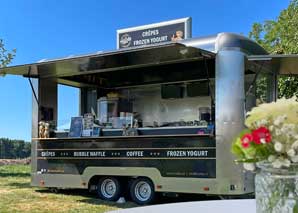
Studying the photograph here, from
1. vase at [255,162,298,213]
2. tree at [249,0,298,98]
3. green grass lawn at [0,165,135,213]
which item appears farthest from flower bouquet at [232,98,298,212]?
tree at [249,0,298,98]

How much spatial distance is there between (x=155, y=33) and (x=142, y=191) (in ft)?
11.1

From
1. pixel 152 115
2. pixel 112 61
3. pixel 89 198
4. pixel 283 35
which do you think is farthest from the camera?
pixel 283 35

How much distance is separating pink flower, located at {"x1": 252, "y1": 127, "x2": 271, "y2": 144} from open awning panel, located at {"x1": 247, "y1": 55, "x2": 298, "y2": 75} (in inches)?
236

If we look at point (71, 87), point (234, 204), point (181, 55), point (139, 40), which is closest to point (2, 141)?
point (71, 87)

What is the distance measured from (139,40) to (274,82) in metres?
3.04

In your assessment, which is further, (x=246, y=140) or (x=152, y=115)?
(x=152, y=115)

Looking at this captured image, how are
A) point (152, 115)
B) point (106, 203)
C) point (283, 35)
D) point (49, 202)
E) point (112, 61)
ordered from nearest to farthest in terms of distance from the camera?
point (106, 203) → point (49, 202) → point (112, 61) → point (152, 115) → point (283, 35)

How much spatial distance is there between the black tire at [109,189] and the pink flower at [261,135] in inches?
280

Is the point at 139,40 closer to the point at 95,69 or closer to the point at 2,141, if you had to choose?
the point at 95,69

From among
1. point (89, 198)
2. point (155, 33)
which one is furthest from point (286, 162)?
point (155, 33)

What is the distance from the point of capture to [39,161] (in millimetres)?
9625

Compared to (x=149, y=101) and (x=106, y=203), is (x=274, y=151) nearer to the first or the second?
(x=106, y=203)

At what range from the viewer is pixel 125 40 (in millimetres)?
10188

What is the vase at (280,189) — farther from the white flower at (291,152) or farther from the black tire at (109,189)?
the black tire at (109,189)
